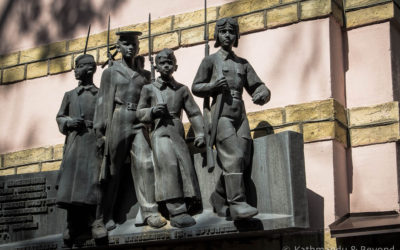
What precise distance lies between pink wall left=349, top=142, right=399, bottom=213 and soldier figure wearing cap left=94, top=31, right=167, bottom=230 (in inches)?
69.6

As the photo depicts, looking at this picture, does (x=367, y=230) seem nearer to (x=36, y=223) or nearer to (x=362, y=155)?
(x=362, y=155)

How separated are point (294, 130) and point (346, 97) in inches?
24.9

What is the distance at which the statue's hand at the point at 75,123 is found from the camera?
859 centimetres

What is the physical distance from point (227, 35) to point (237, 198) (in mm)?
1426

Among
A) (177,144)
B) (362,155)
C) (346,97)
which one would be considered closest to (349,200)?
(362,155)

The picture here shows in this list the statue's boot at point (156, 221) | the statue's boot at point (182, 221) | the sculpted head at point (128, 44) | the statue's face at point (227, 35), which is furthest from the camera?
the sculpted head at point (128, 44)

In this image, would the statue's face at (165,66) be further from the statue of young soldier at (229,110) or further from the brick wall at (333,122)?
the brick wall at (333,122)

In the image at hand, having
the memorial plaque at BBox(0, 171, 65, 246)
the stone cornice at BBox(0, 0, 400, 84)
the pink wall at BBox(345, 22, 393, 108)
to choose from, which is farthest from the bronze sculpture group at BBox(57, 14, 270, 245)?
the pink wall at BBox(345, 22, 393, 108)

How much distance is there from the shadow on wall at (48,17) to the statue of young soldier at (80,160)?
142 cm

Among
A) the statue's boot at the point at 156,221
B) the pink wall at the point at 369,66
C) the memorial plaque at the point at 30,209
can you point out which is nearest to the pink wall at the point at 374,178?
the pink wall at the point at 369,66

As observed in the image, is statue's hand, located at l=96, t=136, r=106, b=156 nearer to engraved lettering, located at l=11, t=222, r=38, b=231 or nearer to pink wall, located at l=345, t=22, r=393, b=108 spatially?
engraved lettering, located at l=11, t=222, r=38, b=231

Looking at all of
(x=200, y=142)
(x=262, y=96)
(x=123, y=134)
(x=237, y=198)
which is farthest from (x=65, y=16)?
(x=237, y=198)

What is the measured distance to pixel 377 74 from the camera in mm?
8648

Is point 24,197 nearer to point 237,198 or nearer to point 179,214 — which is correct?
point 179,214
